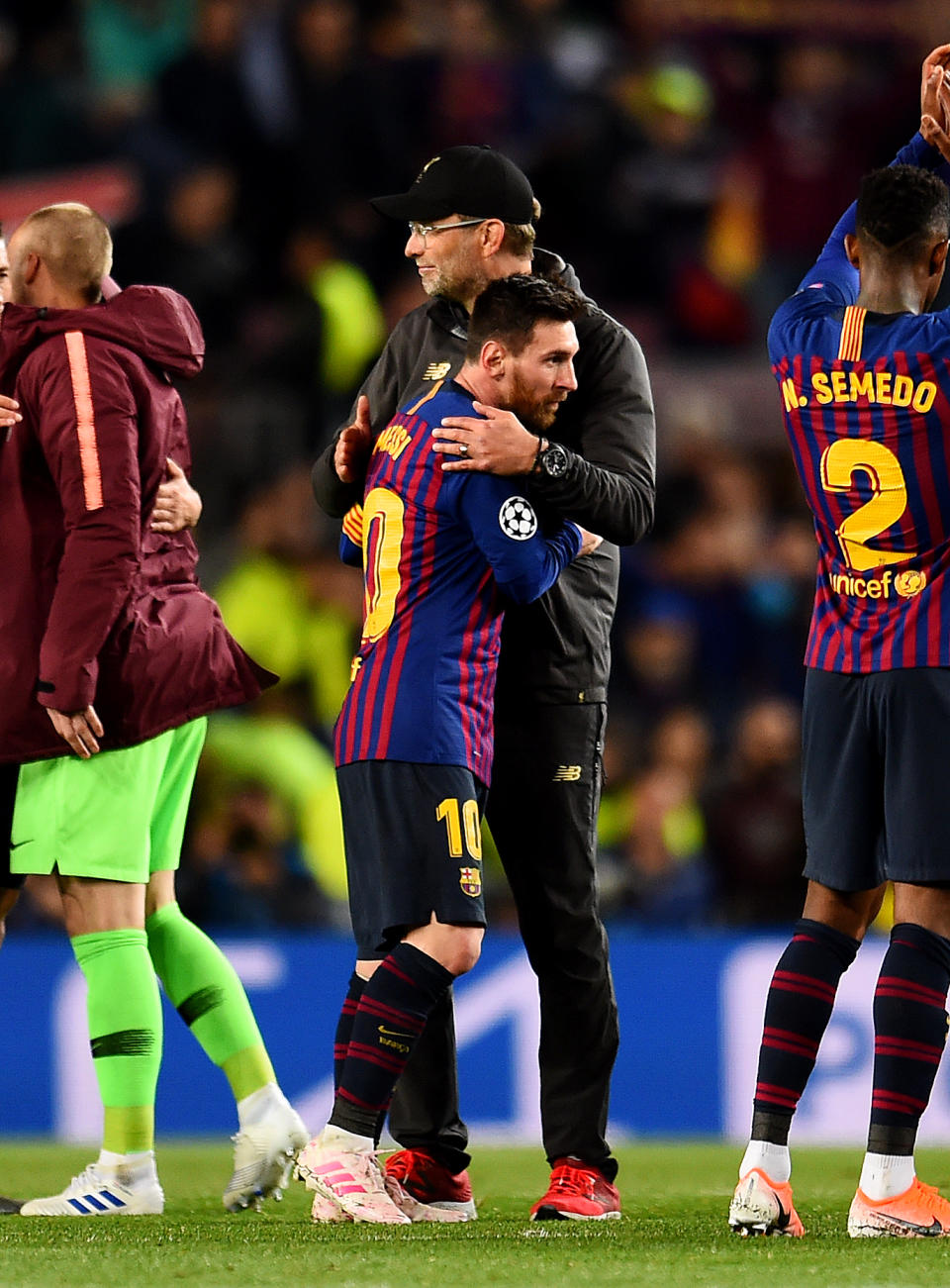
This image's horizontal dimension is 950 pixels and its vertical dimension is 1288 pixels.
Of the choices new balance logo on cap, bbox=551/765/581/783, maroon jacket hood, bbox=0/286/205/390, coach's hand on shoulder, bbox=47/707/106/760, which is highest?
maroon jacket hood, bbox=0/286/205/390

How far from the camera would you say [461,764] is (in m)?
4.06

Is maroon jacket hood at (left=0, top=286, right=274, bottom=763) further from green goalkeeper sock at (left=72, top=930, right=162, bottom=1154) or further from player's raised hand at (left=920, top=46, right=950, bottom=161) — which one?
player's raised hand at (left=920, top=46, right=950, bottom=161)

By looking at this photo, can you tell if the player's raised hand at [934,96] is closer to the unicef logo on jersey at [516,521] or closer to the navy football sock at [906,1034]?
the unicef logo on jersey at [516,521]

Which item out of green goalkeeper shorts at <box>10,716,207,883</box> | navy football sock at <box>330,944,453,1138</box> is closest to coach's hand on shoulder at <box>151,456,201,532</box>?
green goalkeeper shorts at <box>10,716,207,883</box>

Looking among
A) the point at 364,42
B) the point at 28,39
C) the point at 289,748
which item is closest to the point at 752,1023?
the point at 289,748

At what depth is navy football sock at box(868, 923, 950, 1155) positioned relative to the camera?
3836 mm

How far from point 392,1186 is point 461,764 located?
841 millimetres

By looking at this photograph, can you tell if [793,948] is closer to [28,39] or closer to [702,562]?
[702,562]

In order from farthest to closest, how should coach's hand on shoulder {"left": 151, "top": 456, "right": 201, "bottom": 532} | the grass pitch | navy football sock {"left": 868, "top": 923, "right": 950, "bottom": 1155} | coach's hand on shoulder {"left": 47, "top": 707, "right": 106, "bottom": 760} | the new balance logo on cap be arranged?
1. coach's hand on shoulder {"left": 151, "top": 456, "right": 201, "bottom": 532}
2. the new balance logo on cap
3. coach's hand on shoulder {"left": 47, "top": 707, "right": 106, "bottom": 760}
4. navy football sock {"left": 868, "top": 923, "right": 950, "bottom": 1155}
5. the grass pitch

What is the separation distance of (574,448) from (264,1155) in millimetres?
1637

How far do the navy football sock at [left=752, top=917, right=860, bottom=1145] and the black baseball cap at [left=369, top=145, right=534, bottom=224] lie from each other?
5.38 ft

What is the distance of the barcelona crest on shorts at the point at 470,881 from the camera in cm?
400

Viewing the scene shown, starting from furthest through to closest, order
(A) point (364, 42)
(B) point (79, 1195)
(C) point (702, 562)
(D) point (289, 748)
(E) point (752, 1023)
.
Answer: (A) point (364, 42), (C) point (702, 562), (D) point (289, 748), (E) point (752, 1023), (B) point (79, 1195)

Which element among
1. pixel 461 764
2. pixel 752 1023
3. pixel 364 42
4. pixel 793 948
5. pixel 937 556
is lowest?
pixel 752 1023
